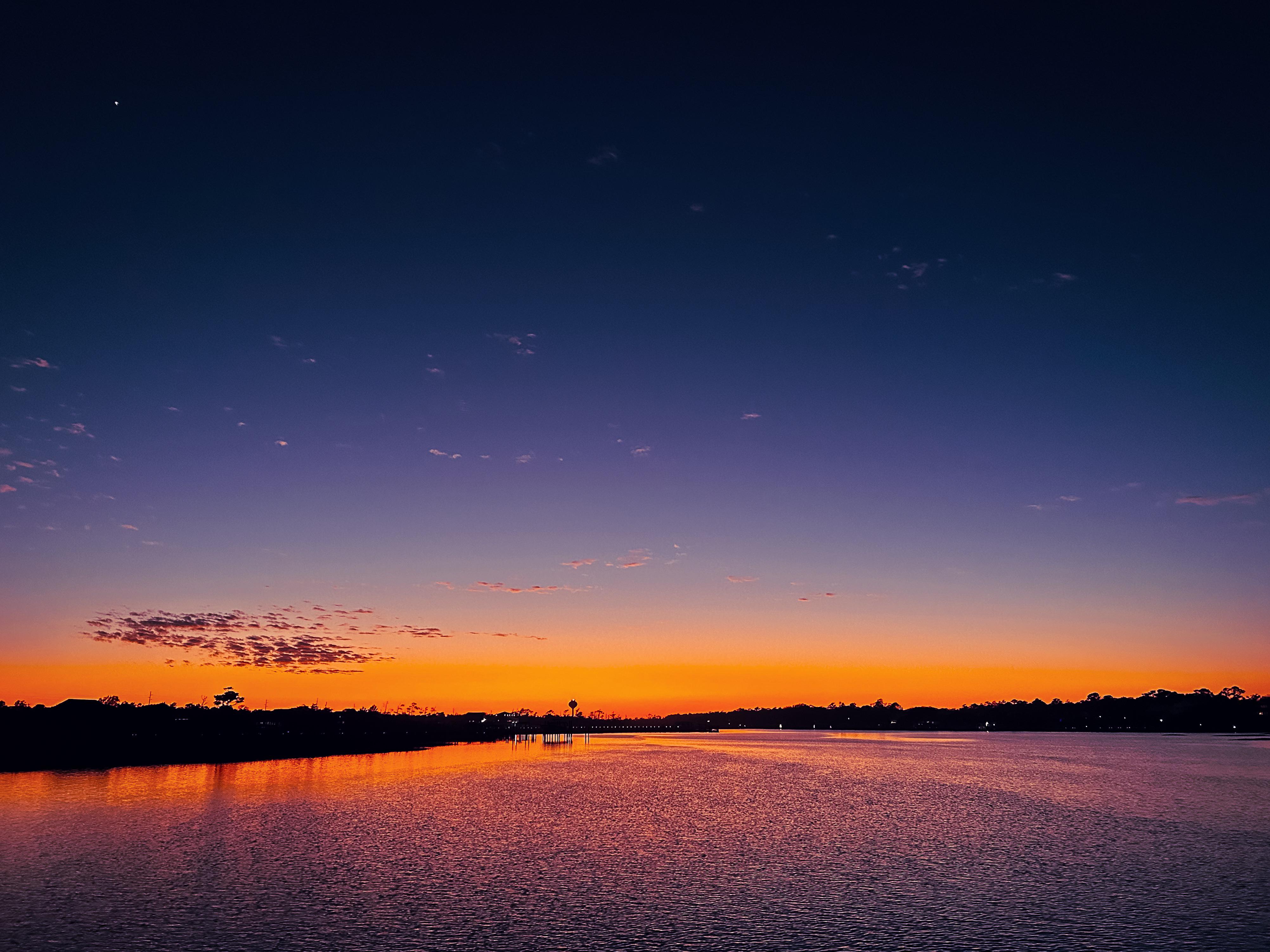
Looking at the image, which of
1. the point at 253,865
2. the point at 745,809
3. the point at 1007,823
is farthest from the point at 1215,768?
the point at 253,865

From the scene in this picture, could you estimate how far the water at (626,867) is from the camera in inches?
1070

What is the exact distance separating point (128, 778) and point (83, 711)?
9117 centimetres

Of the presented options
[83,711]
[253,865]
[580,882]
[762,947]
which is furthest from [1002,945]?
[83,711]

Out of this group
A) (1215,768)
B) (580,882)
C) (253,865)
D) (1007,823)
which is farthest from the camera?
(1215,768)

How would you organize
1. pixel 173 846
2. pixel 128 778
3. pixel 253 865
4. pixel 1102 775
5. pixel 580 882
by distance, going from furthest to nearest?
1. pixel 1102 775
2. pixel 128 778
3. pixel 173 846
4. pixel 253 865
5. pixel 580 882

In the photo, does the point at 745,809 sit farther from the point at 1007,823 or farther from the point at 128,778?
the point at 128,778

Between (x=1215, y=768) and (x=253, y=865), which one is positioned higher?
(x=253, y=865)

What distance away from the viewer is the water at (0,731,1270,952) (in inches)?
1070

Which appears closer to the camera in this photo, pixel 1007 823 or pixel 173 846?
pixel 173 846

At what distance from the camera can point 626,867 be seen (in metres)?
38.5

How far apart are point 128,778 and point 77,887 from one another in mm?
64355

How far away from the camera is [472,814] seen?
58438 millimetres

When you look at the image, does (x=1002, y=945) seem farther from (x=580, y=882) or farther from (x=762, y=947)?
(x=580, y=882)

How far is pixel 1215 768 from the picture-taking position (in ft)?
386
